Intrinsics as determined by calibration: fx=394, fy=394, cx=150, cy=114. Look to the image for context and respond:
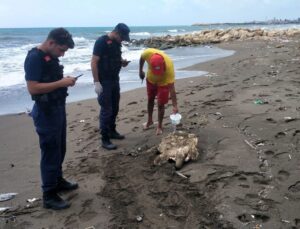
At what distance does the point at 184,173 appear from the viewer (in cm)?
479

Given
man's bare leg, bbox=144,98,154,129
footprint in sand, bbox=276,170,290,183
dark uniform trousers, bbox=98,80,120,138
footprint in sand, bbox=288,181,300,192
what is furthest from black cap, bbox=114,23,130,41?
footprint in sand, bbox=288,181,300,192

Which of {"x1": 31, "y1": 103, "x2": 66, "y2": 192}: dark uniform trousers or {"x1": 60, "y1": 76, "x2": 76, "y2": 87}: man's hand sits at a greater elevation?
{"x1": 60, "y1": 76, "x2": 76, "y2": 87}: man's hand

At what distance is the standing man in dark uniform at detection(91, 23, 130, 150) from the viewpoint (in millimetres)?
5738

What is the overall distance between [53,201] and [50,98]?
1.11m

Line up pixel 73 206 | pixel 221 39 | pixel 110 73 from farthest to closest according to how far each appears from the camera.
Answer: pixel 221 39
pixel 110 73
pixel 73 206

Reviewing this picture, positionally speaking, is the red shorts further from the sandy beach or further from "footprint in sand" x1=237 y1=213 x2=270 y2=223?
"footprint in sand" x1=237 y1=213 x2=270 y2=223

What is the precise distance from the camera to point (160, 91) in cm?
624

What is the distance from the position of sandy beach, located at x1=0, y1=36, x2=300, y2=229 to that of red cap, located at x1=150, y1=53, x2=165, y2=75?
3.34ft

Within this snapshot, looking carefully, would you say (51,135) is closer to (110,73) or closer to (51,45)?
(51,45)

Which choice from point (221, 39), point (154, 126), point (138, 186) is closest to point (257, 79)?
point (154, 126)

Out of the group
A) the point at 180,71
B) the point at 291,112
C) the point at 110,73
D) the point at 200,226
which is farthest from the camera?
the point at 180,71

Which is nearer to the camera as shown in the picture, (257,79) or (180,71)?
(257,79)

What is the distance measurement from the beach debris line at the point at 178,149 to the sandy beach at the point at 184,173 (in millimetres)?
104

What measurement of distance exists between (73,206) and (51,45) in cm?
172
